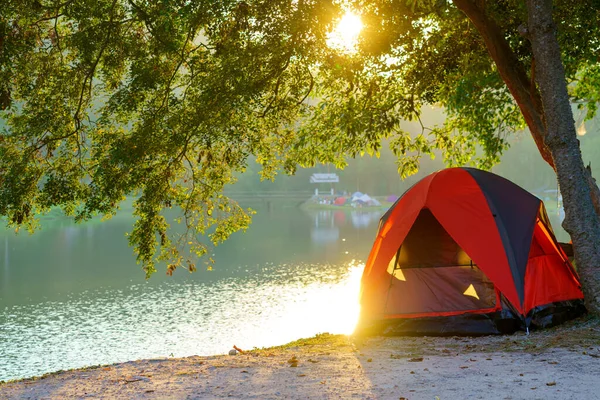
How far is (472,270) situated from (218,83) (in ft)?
14.0

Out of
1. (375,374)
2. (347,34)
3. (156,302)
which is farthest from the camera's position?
(156,302)

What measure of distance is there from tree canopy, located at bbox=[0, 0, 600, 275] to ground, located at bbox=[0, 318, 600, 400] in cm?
328

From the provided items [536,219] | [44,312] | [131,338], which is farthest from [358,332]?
[44,312]

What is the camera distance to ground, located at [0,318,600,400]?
16.6 feet

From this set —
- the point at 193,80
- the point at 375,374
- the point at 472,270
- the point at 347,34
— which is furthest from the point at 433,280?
the point at 193,80

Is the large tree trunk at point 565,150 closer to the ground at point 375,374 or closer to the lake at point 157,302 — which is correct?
the ground at point 375,374

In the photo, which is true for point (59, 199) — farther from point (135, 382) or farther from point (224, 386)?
point (224, 386)

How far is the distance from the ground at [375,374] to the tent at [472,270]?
49 cm

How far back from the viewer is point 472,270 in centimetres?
879

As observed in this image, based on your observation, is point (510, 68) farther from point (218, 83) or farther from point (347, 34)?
point (218, 83)

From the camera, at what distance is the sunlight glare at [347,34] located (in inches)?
403

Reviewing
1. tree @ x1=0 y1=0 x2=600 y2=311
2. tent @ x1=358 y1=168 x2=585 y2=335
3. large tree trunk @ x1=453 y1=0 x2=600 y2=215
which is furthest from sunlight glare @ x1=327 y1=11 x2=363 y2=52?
tent @ x1=358 y1=168 x2=585 y2=335

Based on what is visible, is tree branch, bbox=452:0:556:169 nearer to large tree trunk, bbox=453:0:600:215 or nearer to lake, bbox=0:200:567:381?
large tree trunk, bbox=453:0:600:215

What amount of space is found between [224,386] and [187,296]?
1626 centimetres
